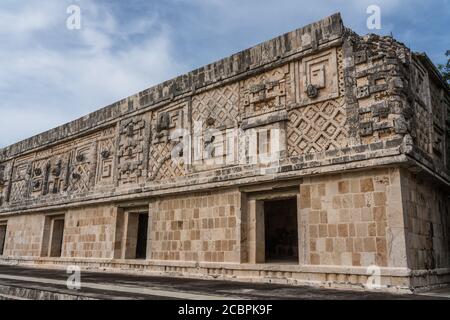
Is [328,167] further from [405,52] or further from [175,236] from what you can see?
[175,236]

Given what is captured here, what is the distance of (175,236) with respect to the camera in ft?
22.1

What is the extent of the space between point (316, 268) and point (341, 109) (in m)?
2.17

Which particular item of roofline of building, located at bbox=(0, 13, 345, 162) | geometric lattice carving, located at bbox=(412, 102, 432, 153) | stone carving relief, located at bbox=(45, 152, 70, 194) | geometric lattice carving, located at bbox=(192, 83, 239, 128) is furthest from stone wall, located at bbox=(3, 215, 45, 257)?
geometric lattice carving, located at bbox=(412, 102, 432, 153)

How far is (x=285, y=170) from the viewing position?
545cm

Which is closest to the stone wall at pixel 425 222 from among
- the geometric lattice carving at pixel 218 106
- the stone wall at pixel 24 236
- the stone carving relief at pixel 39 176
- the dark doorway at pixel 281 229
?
the geometric lattice carving at pixel 218 106

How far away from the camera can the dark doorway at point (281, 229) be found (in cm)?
852

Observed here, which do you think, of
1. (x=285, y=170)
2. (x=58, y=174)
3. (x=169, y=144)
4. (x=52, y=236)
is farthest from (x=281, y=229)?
(x=58, y=174)

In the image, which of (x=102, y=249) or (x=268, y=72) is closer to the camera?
(x=268, y=72)

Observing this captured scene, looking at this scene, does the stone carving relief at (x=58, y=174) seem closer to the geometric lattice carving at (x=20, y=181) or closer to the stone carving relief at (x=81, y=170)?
the stone carving relief at (x=81, y=170)

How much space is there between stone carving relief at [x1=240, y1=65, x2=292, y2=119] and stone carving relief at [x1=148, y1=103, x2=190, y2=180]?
1395 mm

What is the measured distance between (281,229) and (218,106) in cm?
355

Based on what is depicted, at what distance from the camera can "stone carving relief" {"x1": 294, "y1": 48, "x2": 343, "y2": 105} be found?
5.41 meters

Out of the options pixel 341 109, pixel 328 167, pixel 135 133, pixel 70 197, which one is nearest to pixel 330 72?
pixel 341 109
